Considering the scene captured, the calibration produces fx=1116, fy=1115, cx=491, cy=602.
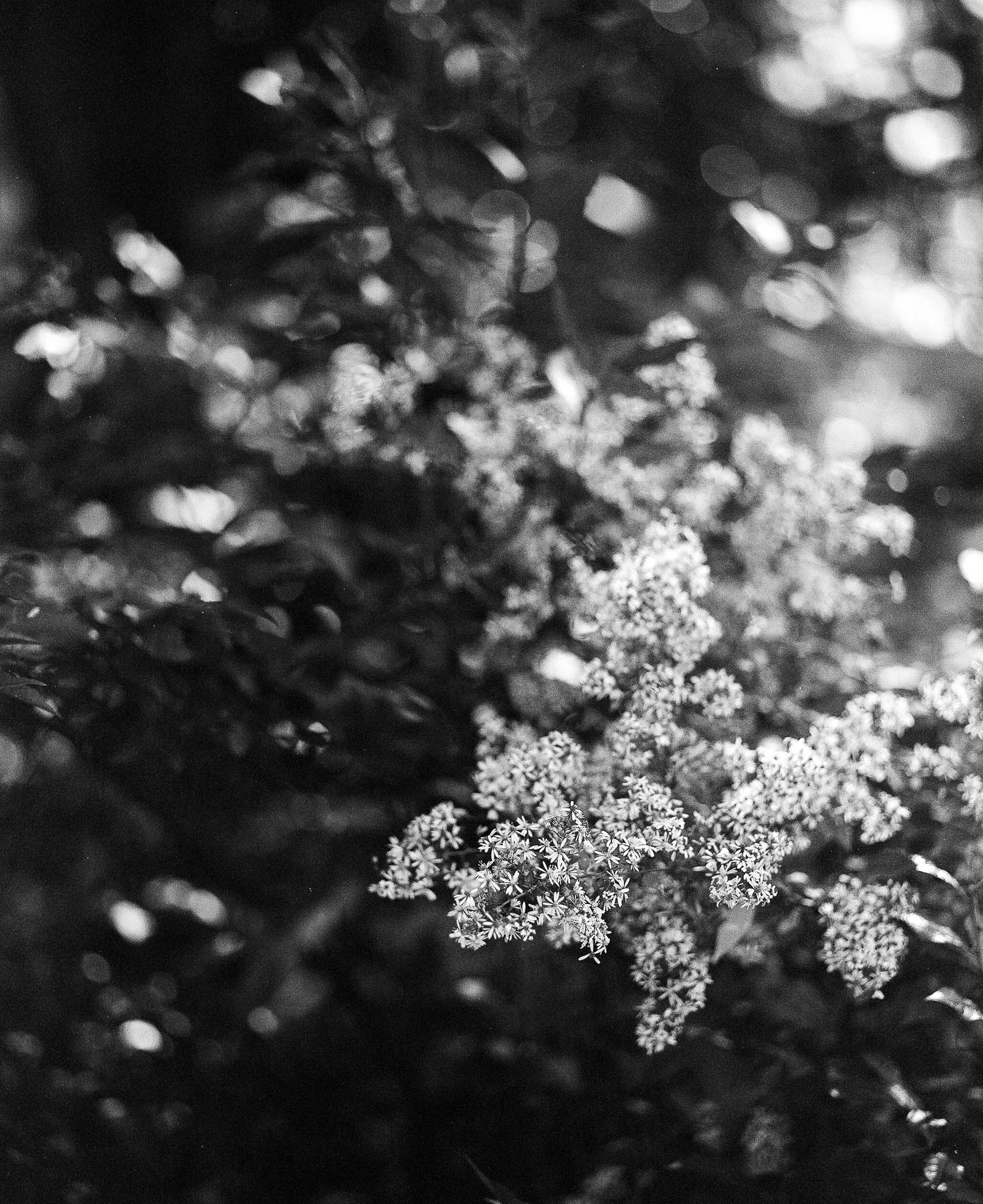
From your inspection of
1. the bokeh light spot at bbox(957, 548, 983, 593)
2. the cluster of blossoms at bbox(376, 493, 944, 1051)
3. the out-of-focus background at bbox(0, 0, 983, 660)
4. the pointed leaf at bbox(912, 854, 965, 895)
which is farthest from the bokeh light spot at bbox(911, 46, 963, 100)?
the pointed leaf at bbox(912, 854, 965, 895)

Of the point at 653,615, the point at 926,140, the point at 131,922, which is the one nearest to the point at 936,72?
the point at 926,140

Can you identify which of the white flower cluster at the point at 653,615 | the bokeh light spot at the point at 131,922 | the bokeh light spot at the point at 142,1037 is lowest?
the bokeh light spot at the point at 142,1037

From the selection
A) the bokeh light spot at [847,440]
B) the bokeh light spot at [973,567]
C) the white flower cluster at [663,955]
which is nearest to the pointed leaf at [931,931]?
the white flower cluster at [663,955]

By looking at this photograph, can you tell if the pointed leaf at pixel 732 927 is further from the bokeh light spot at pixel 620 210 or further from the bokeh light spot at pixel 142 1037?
the bokeh light spot at pixel 620 210

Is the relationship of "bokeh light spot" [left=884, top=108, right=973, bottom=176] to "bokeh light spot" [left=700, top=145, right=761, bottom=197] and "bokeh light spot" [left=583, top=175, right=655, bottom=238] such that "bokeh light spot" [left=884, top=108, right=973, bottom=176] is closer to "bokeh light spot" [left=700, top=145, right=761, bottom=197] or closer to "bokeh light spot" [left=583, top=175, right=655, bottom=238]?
"bokeh light spot" [left=700, top=145, right=761, bottom=197]

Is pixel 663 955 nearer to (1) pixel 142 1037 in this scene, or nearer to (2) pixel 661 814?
(2) pixel 661 814

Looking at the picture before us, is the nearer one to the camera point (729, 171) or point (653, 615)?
point (653, 615)
